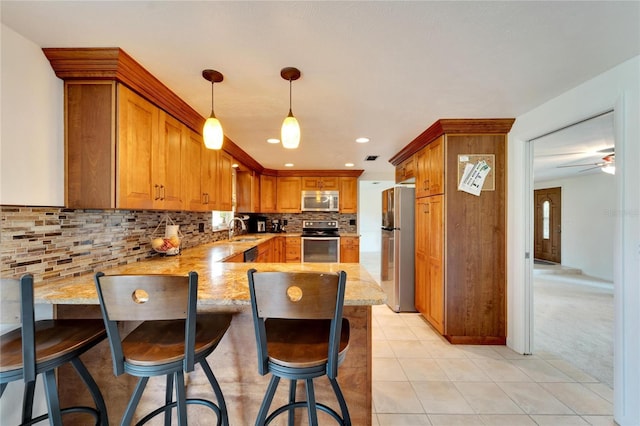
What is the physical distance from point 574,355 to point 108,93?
13.3ft

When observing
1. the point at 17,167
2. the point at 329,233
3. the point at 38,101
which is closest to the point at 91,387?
the point at 17,167

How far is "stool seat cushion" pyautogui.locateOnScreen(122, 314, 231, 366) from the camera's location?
106 centimetres

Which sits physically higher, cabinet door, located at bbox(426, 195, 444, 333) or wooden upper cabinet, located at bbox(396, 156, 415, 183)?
wooden upper cabinet, located at bbox(396, 156, 415, 183)

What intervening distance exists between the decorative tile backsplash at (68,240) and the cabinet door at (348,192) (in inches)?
139

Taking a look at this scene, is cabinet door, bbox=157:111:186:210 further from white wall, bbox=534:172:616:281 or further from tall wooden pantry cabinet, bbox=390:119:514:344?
white wall, bbox=534:172:616:281

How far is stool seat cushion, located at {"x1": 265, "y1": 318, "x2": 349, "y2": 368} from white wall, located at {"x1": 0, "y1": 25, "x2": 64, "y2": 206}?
4.43ft

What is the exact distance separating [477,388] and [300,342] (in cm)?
162

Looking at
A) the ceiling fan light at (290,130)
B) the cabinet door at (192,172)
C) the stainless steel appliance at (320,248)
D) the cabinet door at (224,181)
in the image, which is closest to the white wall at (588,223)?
the stainless steel appliance at (320,248)

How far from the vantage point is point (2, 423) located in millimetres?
1244

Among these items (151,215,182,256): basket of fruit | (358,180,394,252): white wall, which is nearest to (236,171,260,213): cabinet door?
(151,215,182,256): basket of fruit

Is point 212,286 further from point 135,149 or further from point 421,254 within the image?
point 421,254

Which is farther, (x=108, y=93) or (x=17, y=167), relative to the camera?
(x=108, y=93)

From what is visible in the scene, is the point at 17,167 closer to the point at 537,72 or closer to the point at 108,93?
the point at 108,93

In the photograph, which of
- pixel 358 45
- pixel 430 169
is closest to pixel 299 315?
pixel 358 45
